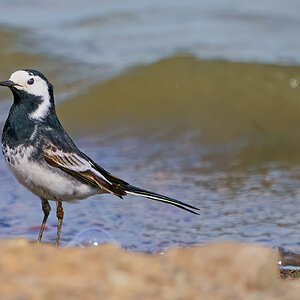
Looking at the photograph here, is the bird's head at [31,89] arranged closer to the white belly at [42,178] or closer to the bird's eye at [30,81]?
the bird's eye at [30,81]

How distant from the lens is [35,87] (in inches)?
217

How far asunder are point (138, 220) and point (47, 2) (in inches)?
406

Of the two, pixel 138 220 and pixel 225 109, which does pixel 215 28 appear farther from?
pixel 138 220

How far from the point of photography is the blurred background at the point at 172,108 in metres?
6.94

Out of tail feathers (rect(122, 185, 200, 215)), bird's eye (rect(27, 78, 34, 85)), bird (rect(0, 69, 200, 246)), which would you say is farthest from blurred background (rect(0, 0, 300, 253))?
bird's eye (rect(27, 78, 34, 85))

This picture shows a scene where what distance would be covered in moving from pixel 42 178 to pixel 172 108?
6.24 meters

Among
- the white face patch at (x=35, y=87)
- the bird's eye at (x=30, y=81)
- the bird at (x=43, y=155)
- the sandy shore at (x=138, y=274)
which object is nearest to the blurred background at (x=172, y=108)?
the bird at (x=43, y=155)

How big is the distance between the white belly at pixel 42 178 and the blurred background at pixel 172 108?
104 cm

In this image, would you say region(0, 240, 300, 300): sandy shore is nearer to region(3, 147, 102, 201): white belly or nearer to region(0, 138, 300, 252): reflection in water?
region(3, 147, 102, 201): white belly

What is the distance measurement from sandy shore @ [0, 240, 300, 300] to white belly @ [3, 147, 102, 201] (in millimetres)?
1652

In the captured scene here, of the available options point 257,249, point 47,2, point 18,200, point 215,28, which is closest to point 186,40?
point 215,28

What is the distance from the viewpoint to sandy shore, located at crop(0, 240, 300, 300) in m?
2.90

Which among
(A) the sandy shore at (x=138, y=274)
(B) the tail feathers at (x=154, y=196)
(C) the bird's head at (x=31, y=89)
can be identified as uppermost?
(C) the bird's head at (x=31, y=89)

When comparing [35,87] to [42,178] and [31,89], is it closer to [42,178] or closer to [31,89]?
[31,89]
